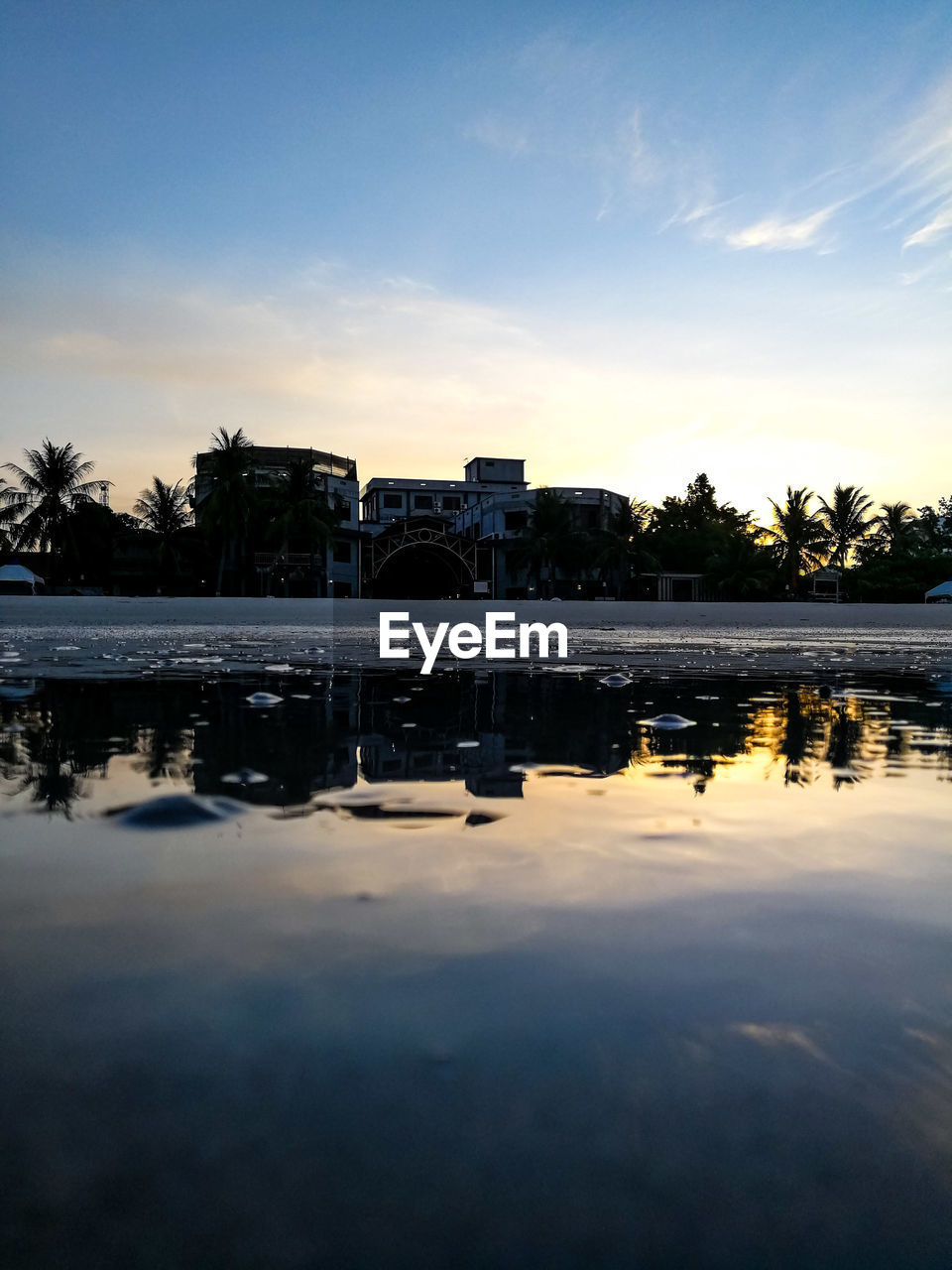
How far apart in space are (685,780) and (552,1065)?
168cm

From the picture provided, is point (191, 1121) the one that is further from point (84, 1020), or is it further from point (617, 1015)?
Answer: point (617, 1015)

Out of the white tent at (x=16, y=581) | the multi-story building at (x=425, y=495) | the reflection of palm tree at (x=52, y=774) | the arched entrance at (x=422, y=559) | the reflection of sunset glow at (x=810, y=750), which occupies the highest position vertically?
the multi-story building at (x=425, y=495)

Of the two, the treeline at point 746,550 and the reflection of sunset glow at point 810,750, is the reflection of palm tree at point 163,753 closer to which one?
the reflection of sunset glow at point 810,750

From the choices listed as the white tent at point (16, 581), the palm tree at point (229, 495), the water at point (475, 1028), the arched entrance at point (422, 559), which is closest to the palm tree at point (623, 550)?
the arched entrance at point (422, 559)

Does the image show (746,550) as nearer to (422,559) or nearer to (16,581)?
(422,559)

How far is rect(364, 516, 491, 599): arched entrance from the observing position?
179 ft

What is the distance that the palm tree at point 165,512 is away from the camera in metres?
48.2

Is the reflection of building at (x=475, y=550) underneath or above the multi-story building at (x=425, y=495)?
underneath

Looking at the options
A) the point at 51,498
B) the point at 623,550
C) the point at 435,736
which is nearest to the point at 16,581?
the point at 51,498

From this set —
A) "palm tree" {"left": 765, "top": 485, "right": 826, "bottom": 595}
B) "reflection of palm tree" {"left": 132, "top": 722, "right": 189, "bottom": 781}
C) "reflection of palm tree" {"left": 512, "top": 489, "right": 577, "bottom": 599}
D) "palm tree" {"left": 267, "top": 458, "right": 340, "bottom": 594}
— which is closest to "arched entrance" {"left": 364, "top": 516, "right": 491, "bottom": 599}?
"reflection of palm tree" {"left": 512, "top": 489, "right": 577, "bottom": 599}

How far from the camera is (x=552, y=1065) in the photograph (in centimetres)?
93

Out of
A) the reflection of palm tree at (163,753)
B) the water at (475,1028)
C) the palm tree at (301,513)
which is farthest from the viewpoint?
the palm tree at (301,513)

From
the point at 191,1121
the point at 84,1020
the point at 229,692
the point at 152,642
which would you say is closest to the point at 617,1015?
the point at 191,1121

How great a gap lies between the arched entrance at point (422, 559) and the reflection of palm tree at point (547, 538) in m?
3.65
